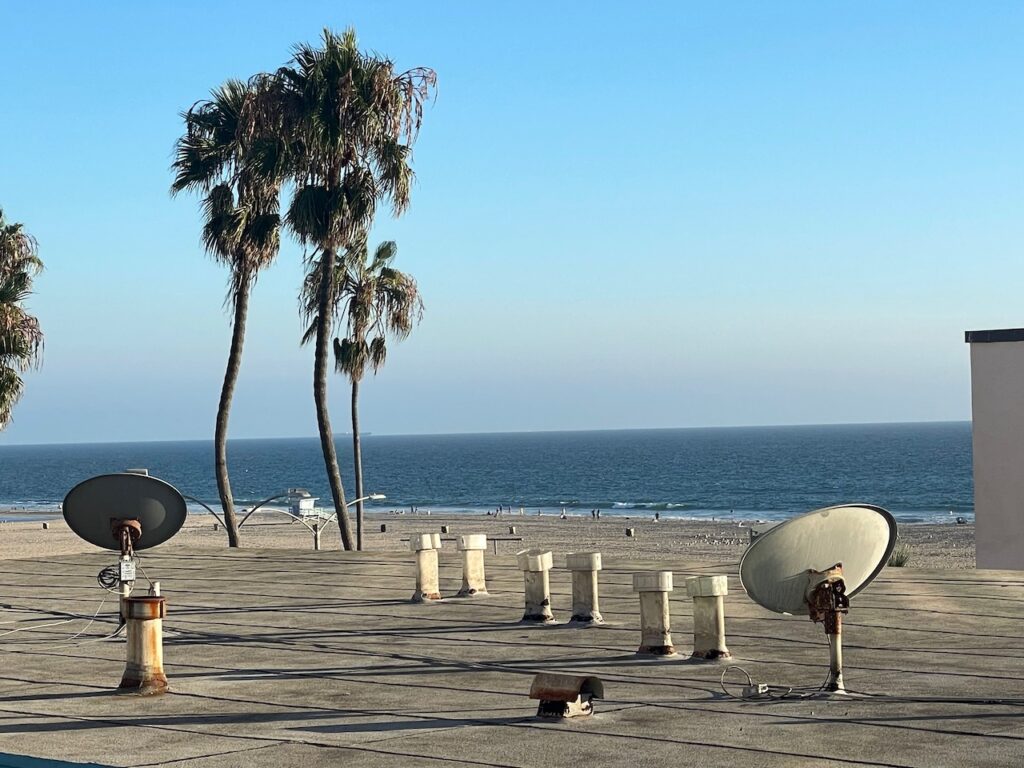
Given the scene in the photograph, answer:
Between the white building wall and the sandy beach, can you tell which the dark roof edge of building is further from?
the sandy beach

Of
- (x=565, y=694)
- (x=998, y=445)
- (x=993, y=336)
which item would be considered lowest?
(x=565, y=694)

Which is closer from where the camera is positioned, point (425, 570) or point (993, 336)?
point (425, 570)

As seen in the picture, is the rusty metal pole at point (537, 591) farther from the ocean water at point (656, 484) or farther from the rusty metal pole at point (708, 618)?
the ocean water at point (656, 484)

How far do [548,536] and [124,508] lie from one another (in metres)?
59.3

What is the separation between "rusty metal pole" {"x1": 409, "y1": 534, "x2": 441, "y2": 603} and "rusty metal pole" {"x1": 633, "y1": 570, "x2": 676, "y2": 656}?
4.55 metres

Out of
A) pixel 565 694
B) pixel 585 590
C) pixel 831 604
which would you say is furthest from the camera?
pixel 585 590

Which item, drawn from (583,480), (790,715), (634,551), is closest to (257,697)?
(790,715)

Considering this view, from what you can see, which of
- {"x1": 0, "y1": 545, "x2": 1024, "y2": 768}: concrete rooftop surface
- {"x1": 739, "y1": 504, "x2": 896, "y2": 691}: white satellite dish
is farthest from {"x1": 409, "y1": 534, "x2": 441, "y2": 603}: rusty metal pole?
{"x1": 739, "y1": 504, "x2": 896, "y2": 691}: white satellite dish

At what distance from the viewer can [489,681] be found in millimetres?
10844

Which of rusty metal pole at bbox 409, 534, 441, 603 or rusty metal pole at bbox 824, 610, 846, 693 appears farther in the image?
rusty metal pole at bbox 409, 534, 441, 603

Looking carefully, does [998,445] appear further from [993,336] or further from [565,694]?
[565,694]

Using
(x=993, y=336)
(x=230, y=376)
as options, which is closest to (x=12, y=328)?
(x=230, y=376)

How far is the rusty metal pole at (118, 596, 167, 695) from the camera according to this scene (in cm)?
1045

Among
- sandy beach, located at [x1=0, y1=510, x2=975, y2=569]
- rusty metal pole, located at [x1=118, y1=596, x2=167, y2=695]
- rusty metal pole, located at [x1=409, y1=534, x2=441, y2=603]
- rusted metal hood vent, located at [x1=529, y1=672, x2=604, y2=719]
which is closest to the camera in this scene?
rusted metal hood vent, located at [x1=529, y1=672, x2=604, y2=719]
